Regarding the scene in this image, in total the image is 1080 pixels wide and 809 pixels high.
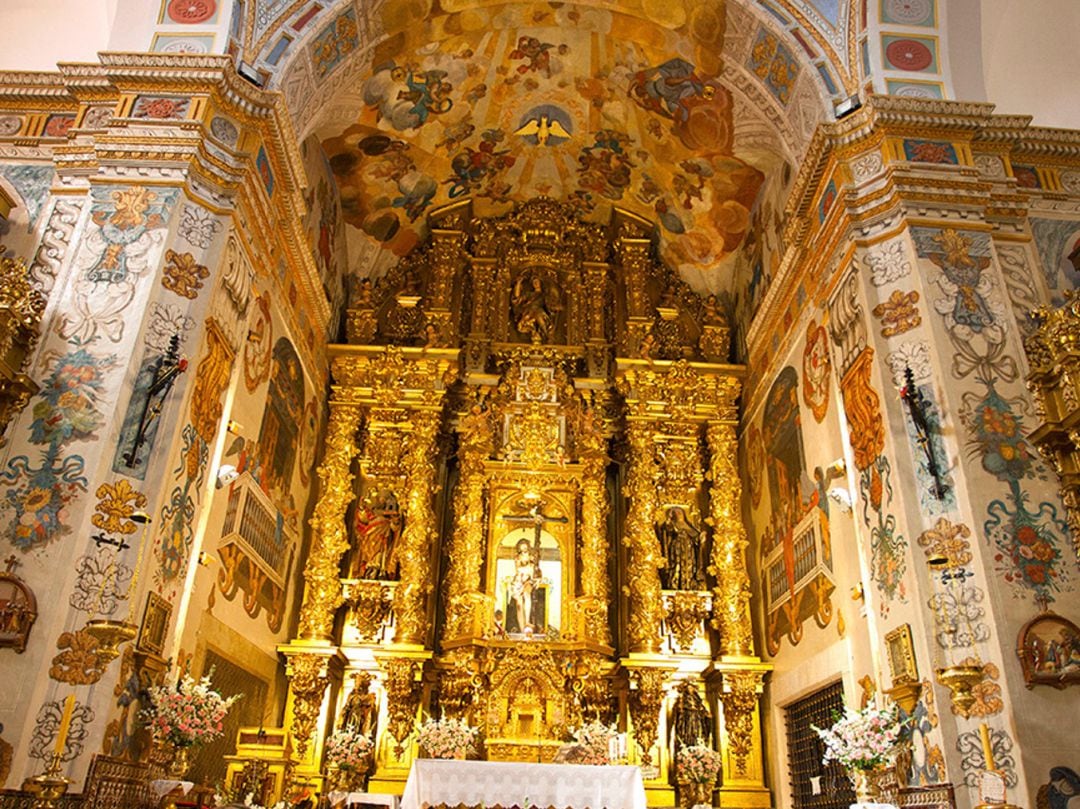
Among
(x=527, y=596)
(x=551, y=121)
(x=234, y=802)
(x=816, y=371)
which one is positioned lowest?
(x=234, y=802)

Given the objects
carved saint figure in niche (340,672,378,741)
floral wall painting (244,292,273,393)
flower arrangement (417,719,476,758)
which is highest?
floral wall painting (244,292,273,393)

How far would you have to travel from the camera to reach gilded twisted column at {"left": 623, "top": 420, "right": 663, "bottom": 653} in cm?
1321

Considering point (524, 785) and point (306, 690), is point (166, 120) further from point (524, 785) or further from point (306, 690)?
point (524, 785)

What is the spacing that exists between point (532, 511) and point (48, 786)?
856 cm

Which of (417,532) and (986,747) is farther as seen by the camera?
(417,532)

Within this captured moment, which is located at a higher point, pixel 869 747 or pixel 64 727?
pixel 869 747

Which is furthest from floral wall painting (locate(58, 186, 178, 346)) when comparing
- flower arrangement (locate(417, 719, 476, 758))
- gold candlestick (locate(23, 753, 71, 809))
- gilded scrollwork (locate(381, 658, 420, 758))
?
flower arrangement (locate(417, 719, 476, 758))

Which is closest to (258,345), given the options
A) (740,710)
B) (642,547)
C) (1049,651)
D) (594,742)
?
(642,547)

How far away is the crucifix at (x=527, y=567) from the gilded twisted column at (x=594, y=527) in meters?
0.51

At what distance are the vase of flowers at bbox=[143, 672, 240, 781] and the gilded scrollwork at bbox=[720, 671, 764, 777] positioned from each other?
7280 mm

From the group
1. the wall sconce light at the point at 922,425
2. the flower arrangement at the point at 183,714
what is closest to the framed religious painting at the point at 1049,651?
the wall sconce light at the point at 922,425

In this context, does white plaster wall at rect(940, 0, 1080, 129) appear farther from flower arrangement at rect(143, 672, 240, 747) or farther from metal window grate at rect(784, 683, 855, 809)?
flower arrangement at rect(143, 672, 240, 747)

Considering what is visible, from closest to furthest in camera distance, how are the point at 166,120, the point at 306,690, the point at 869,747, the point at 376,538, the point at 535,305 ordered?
the point at 869,747
the point at 166,120
the point at 306,690
the point at 376,538
the point at 535,305

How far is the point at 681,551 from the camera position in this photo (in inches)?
555
